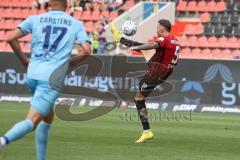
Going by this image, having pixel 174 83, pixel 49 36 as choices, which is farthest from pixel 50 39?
pixel 174 83

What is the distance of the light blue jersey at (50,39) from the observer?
8641 millimetres

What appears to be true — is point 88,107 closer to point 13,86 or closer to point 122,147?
point 13,86

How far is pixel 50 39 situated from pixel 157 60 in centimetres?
590

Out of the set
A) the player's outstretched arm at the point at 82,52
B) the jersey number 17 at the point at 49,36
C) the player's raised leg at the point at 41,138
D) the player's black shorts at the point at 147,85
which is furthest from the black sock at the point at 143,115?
the jersey number 17 at the point at 49,36

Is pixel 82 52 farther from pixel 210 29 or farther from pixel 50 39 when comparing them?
pixel 210 29

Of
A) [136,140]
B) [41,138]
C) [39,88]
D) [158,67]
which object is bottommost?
[136,140]

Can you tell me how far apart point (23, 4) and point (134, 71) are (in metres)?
13.4

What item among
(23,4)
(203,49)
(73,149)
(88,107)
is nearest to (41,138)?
(73,149)

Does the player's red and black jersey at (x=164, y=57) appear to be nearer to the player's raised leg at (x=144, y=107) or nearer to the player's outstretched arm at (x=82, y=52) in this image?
the player's raised leg at (x=144, y=107)

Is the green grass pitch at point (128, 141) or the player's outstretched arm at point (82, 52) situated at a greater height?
the player's outstretched arm at point (82, 52)

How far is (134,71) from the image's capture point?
24531mm

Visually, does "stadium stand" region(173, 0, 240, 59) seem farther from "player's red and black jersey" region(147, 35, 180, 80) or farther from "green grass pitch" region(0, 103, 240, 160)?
"player's red and black jersey" region(147, 35, 180, 80)

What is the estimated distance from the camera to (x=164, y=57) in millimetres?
14211

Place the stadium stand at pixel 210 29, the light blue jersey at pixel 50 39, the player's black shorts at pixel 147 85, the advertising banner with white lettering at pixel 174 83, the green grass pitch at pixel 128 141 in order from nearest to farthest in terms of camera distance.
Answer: the light blue jersey at pixel 50 39, the green grass pitch at pixel 128 141, the player's black shorts at pixel 147 85, the advertising banner with white lettering at pixel 174 83, the stadium stand at pixel 210 29
